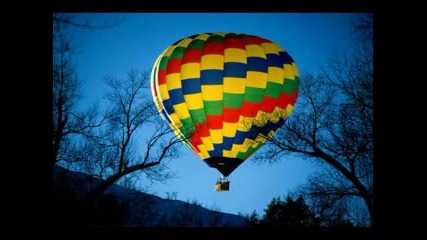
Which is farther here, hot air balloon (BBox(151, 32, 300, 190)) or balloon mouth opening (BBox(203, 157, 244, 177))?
balloon mouth opening (BBox(203, 157, 244, 177))

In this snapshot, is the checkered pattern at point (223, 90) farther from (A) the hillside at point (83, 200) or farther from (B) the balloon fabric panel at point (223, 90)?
(A) the hillside at point (83, 200)

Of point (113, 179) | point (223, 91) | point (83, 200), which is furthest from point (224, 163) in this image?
point (83, 200)

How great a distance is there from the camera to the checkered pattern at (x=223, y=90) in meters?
11.6

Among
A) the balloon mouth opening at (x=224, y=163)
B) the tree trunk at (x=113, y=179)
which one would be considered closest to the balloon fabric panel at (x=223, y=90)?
the balloon mouth opening at (x=224, y=163)

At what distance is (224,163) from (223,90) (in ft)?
5.65

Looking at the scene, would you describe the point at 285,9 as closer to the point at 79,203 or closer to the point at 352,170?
the point at 352,170

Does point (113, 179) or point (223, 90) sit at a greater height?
point (223, 90)

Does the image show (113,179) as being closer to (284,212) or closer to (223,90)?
(223,90)

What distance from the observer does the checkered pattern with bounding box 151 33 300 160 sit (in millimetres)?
11609

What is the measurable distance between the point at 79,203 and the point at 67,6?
2.39 meters

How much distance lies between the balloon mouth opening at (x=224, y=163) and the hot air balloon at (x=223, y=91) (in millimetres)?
298

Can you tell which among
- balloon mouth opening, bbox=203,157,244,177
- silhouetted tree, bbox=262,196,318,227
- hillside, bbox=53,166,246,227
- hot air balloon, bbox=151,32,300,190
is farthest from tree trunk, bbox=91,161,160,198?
silhouetted tree, bbox=262,196,318,227

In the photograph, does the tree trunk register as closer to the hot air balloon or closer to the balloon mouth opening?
the hot air balloon

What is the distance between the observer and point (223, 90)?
38.3 feet
